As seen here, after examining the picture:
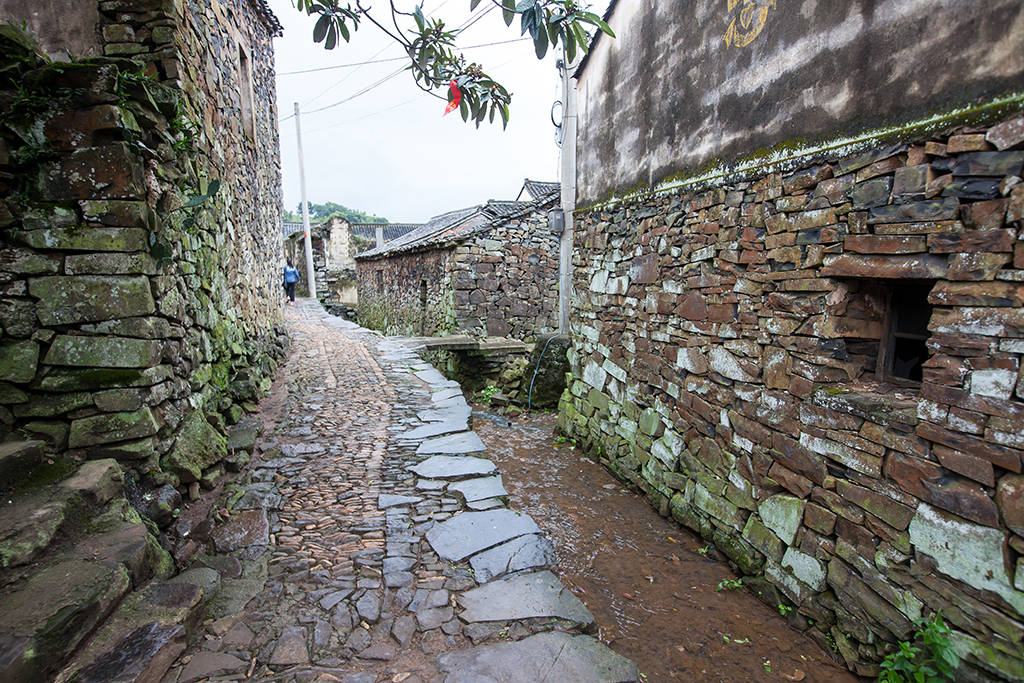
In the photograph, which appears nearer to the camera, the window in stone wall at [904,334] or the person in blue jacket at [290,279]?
the window in stone wall at [904,334]

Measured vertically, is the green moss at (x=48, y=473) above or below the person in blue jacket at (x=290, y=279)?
below

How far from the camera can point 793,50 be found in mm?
2904

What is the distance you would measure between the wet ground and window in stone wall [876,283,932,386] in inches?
65.0

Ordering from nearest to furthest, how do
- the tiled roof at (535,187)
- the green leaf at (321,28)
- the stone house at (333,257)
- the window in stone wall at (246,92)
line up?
the green leaf at (321,28)
the window in stone wall at (246,92)
the tiled roof at (535,187)
the stone house at (333,257)

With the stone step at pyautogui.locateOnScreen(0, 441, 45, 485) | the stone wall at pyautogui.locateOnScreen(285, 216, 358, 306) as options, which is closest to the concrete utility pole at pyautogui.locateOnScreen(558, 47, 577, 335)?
the stone step at pyautogui.locateOnScreen(0, 441, 45, 485)

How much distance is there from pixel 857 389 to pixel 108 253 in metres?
4.07

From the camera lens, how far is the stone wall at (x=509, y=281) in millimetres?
10703

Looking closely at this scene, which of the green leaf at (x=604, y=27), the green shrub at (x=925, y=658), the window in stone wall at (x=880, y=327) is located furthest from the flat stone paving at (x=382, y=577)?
the green leaf at (x=604, y=27)

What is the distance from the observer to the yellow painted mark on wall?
3120 millimetres

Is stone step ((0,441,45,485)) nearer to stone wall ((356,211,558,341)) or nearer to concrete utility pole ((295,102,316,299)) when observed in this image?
stone wall ((356,211,558,341))

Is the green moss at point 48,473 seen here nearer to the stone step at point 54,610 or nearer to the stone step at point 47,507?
the stone step at point 47,507

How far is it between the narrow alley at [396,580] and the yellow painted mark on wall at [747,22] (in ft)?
11.6

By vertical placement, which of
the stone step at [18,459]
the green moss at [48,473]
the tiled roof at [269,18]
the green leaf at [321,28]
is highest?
the tiled roof at [269,18]

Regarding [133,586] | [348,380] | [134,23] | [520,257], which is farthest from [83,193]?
[520,257]
